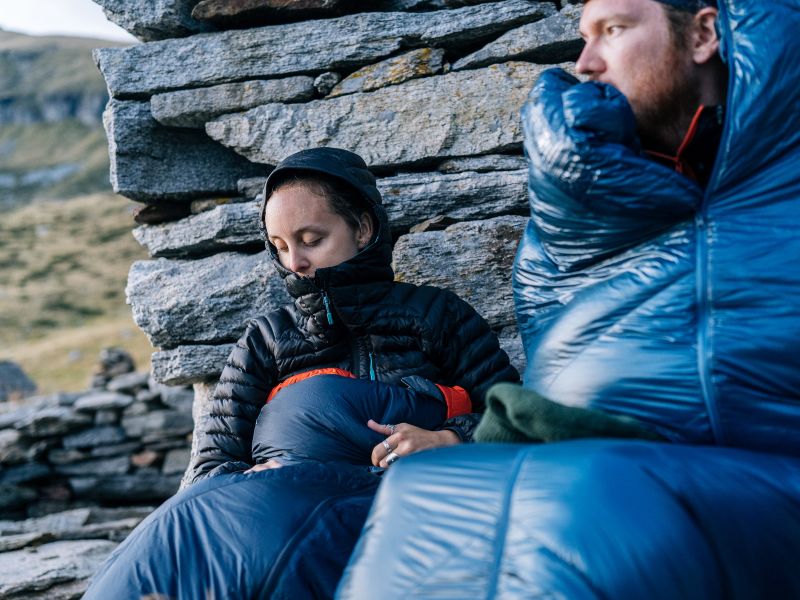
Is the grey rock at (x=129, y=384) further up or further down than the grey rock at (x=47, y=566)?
further down

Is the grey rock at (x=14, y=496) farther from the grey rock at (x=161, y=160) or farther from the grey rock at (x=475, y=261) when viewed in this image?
the grey rock at (x=475, y=261)

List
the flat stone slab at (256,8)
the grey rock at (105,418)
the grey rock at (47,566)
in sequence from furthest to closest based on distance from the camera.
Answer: the grey rock at (105,418), the flat stone slab at (256,8), the grey rock at (47,566)

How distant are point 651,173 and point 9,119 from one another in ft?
310

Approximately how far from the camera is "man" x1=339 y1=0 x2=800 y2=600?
1.44 metres

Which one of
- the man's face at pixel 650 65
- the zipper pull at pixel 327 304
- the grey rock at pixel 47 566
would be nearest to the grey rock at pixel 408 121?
the zipper pull at pixel 327 304

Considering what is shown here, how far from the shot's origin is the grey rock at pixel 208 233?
391 cm

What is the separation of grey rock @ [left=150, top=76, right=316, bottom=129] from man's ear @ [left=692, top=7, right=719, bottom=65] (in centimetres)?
205

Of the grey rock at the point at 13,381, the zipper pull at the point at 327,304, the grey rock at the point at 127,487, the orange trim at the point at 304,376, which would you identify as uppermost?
the zipper pull at the point at 327,304

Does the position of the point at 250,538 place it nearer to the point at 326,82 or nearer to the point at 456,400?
the point at 456,400

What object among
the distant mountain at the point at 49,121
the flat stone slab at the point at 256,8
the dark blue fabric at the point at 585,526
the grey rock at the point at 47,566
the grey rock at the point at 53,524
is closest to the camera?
the dark blue fabric at the point at 585,526

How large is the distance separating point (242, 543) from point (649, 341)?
111 centimetres

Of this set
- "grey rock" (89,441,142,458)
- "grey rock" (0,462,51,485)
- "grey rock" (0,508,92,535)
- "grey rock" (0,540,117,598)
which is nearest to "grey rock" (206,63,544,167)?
"grey rock" (0,540,117,598)

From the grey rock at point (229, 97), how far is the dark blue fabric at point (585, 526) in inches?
106

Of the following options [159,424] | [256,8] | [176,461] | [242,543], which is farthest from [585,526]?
[159,424]
